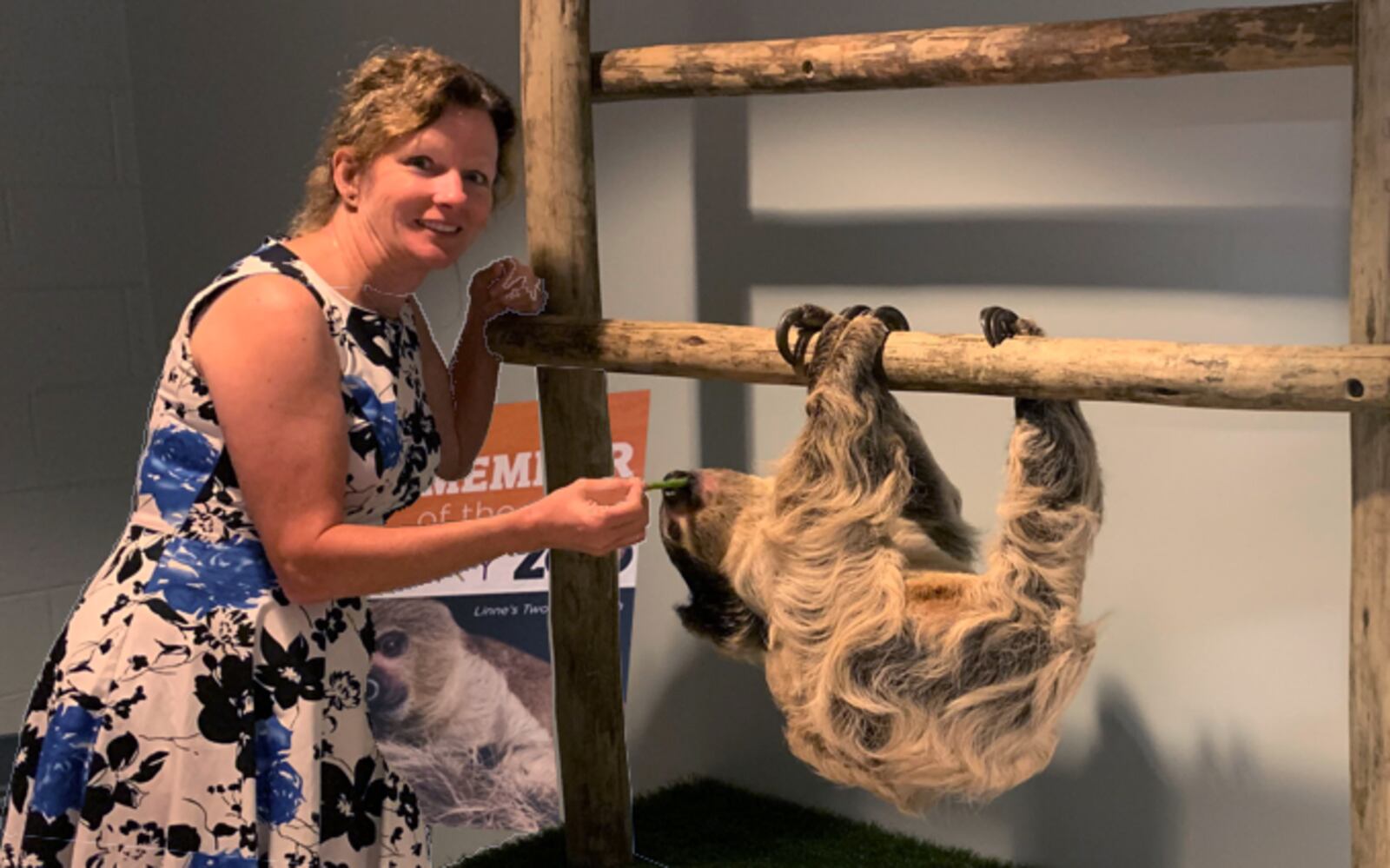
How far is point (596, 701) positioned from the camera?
7.86 feet

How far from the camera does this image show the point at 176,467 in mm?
1593

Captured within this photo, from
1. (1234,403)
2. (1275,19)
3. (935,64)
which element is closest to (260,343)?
(935,64)

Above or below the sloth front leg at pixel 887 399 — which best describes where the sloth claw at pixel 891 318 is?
above

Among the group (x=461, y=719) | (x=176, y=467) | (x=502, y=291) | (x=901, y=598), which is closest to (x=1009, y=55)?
(x=901, y=598)

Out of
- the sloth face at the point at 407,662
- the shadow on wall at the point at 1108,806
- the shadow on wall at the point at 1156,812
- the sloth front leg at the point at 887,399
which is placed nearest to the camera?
the sloth front leg at the point at 887,399

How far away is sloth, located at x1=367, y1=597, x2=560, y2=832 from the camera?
2.44m

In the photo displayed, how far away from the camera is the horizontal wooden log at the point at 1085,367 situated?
149cm

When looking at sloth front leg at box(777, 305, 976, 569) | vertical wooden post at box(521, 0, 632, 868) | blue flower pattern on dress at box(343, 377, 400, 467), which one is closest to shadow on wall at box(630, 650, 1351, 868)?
vertical wooden post at box(521, 0, 632, 868)

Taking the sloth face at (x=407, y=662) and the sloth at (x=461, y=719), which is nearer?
the sloth at (x=461, y=719)

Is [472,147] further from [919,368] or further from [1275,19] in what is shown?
[1275,19]

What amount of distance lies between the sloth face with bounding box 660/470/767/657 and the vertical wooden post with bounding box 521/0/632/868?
1.06ft

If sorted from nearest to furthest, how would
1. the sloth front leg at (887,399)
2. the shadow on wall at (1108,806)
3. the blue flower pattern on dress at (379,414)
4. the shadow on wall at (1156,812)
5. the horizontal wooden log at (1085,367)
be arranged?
the horizontal wooden log at (1085,367)
the blue flower pattern on dress at (379,414)
the sloth front leg at (887,399)
the shadow on wall at (1156,812)
the shadow on wall at (1108,806)

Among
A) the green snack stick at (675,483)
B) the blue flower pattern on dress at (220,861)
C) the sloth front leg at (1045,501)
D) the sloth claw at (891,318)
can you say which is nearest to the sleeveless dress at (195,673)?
the blue flower pattern on dress at (220,861)

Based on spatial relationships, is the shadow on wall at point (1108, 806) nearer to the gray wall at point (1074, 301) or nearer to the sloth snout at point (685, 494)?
the gray wall at point (1074, 301)
